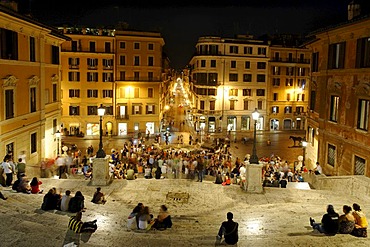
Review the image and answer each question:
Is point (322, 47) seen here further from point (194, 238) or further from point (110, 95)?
point (110, 95)

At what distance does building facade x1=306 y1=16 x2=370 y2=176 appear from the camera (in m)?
23.0

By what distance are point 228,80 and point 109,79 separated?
18645 millimetres

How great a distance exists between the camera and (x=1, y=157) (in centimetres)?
2269

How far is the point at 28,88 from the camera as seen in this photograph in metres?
27.6

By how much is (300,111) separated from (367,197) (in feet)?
167

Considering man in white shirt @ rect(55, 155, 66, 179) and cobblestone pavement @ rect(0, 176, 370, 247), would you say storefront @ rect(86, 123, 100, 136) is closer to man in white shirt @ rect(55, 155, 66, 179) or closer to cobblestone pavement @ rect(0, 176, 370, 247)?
man in white shirt @ rect(55, 155, 66, 179)

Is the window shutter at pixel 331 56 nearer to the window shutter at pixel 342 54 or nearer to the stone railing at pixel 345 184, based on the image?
the window shutter at pixel 342 54

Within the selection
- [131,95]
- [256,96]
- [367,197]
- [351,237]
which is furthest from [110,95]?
[351,237]

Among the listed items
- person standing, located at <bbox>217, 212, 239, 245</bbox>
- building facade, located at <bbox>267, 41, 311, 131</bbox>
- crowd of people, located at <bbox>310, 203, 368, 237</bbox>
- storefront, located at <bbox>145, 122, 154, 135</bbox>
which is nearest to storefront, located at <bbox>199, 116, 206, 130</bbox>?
storefront, located at <bbox>145, 122, 154, 135</bbox>

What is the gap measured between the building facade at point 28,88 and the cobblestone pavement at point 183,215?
5.66 meters

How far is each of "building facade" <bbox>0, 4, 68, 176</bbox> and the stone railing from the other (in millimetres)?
16360

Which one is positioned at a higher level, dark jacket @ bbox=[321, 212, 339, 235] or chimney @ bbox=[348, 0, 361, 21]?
chimney @ bbox=[348, 0, 361, 21]

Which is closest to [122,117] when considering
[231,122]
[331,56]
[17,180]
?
[231,122]

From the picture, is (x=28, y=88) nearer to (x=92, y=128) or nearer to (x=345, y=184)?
(x=345, y=184)
